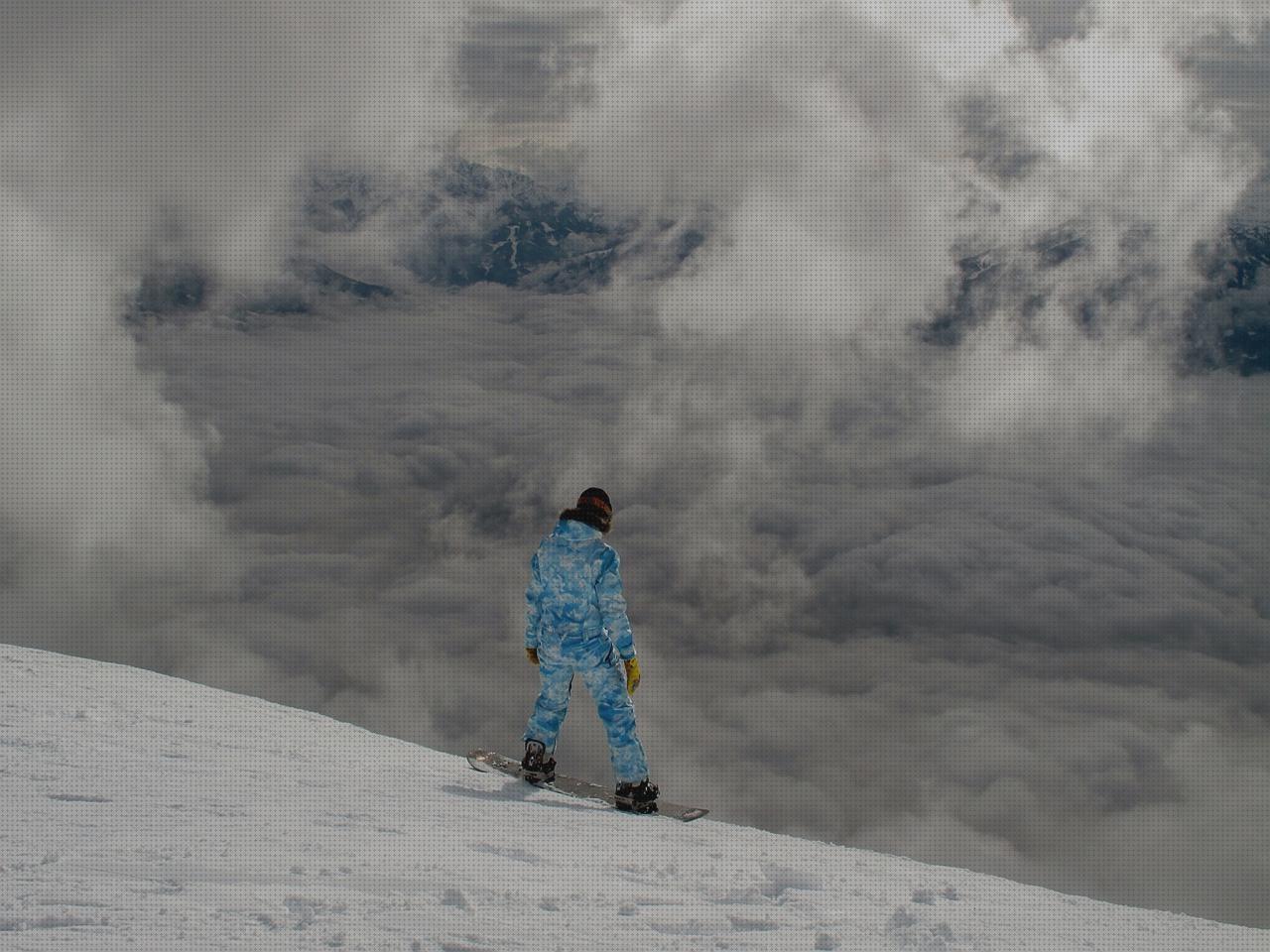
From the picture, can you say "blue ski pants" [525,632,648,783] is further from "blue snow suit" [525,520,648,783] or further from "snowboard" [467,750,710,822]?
"snowboard" [467,750,710,822]

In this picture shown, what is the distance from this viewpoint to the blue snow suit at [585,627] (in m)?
7.52

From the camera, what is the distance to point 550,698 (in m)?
8.00

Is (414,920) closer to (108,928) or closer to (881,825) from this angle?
(108,928)

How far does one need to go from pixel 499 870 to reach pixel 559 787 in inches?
112

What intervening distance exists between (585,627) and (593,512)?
0.93 meters

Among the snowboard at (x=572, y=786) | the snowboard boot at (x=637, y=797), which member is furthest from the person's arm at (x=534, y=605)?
the snowboard boot at (x=637, y=797)

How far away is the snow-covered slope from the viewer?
4.27m

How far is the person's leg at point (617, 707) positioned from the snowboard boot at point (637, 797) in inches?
2.0

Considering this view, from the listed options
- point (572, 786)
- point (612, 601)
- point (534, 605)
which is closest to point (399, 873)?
point (612, 601)

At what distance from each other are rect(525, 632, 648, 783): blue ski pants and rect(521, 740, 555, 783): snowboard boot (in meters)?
0.22

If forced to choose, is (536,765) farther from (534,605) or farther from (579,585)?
(579,585)

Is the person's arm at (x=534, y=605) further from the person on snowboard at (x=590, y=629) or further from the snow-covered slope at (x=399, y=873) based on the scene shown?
the snow-covered slope at (x=399, y=873)

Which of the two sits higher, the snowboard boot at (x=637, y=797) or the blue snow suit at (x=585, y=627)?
the blue snow suit at (x=585, y=627)

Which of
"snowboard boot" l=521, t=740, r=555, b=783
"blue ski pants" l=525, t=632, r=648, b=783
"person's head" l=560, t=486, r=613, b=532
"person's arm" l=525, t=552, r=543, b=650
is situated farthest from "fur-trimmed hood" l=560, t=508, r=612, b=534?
"snowboard boot" l=521, t=740, r=555, b=783
